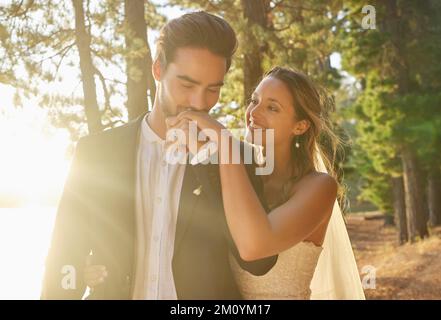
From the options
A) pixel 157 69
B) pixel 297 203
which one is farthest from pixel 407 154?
pixel 157 69

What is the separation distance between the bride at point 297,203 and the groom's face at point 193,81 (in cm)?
14

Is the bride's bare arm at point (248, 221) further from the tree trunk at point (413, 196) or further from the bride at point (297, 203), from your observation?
the tree trunk at point (413, 196)

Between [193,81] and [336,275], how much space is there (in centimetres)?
238

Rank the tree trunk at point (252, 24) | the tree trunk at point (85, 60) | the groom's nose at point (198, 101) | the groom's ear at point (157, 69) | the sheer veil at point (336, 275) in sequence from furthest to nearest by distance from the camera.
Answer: the tree trunk at point (252, 24) < the tree trunk at point (85, 60) < the sheer veil at point (336, 275) < the groom's ear at point (157, 69) < the groom's nose at point (198, 101)

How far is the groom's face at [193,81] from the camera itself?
3.06m

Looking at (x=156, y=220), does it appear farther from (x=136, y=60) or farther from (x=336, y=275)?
(x=136, y=60)

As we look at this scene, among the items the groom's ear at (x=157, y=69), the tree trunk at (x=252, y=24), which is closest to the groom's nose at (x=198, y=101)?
the groom's ear at (x=157, y=69)

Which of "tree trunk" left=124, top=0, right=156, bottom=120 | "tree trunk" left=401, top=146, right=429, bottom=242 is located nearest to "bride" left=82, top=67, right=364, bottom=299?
"tree trunk" left=124, top=0, right=156, bottom=120

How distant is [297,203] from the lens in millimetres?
3650

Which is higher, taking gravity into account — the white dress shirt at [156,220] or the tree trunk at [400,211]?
the white dress shirt at [156,220]

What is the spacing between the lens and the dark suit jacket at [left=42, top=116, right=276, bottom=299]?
2.93 metres

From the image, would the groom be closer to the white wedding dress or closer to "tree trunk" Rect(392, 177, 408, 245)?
the white wedding dress
